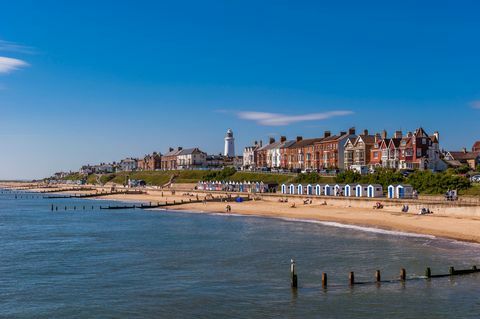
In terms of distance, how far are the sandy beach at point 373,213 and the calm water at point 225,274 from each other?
4.78 metres

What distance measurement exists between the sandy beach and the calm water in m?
4.78

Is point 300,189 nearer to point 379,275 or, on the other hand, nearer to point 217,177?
point 217,177

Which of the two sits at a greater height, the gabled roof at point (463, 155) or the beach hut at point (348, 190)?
the gabled roof at point (463, 155)

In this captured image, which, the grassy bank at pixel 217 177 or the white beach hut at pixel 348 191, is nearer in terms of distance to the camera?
the white beach hut at pixel 348 191

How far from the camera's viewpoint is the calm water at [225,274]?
26047 mm

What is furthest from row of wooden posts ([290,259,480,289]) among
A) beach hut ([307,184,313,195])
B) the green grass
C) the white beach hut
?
the green grass

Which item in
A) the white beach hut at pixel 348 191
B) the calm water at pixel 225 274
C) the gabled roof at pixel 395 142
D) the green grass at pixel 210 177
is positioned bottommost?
the calm water at pixel 225 274

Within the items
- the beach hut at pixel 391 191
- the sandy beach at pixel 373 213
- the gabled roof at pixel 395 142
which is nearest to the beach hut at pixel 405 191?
the beach hut at pixel 391 191

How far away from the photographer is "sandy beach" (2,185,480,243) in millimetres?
51188

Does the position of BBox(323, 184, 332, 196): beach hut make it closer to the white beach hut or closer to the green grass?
the white beach hut

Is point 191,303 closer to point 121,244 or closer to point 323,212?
point 121,244

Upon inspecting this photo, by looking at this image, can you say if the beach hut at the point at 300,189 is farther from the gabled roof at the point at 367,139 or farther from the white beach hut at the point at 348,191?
the gabled roof at the point at 367,139

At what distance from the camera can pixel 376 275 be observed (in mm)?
31031

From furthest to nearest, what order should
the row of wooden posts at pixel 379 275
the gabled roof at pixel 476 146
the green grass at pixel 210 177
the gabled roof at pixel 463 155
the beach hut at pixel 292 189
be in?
the gabled roof at pixel 476 146
the green grass at pixel 210 177
the gabled roof at pixel 463 155
the beach hut at pixel 292 189
the row of wooden posts at pixel 379 275
